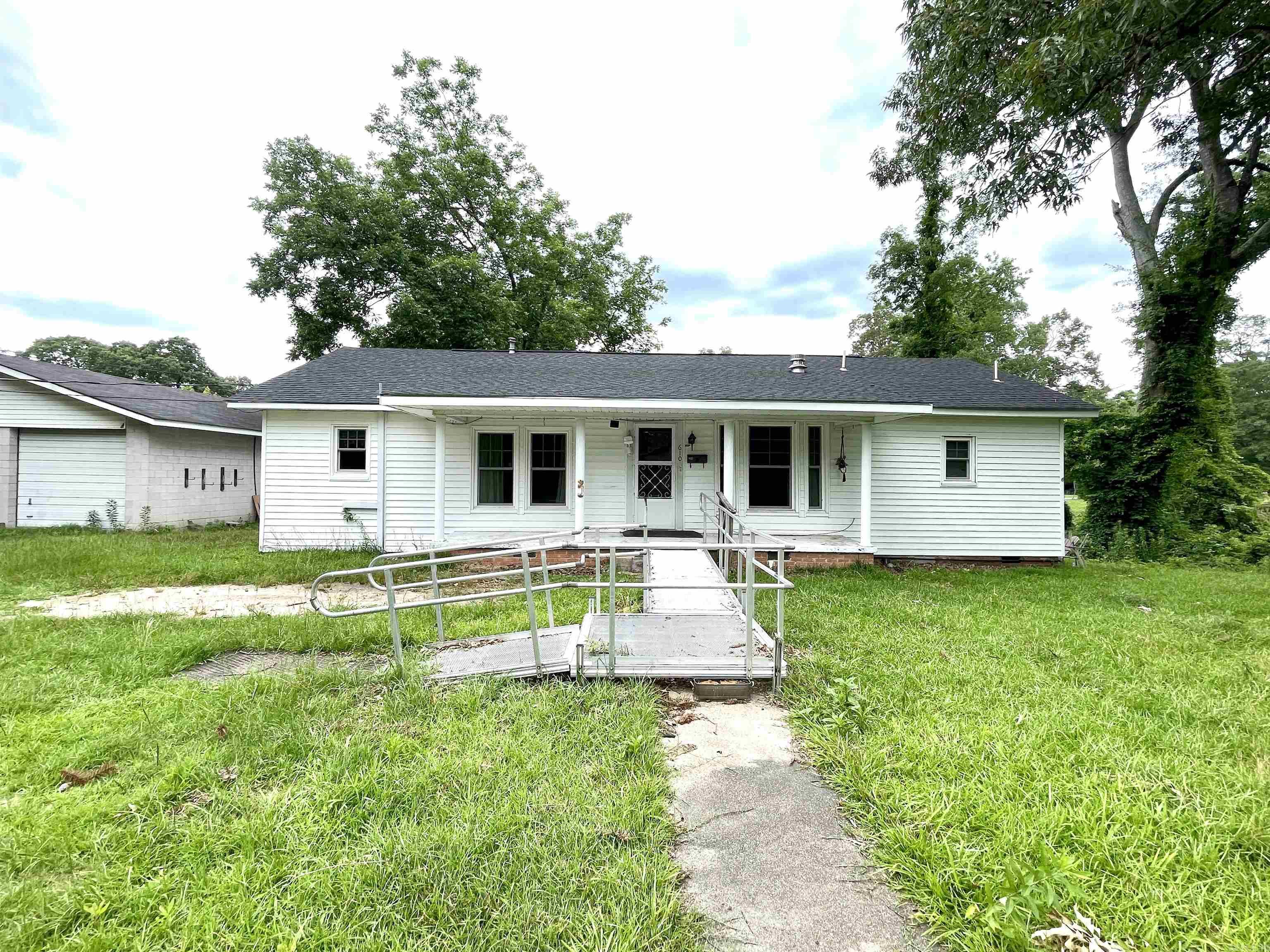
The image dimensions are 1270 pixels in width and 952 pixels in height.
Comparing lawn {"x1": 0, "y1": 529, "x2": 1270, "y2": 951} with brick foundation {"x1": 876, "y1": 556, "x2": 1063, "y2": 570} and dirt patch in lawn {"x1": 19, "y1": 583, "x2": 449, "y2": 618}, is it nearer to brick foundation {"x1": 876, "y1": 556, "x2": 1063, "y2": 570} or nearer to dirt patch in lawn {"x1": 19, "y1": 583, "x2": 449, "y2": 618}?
dirt patch in lawn {"x1": 19, "y1": 583, "x2": 449, "y2": 618}

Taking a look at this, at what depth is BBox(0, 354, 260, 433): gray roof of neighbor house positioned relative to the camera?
40.2ft

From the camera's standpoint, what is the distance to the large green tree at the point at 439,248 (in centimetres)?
1981

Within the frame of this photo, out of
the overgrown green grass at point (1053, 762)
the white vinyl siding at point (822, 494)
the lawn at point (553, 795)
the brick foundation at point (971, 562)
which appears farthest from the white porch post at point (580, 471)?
the brick foundation at point (971, 562)

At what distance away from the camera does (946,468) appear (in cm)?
1022

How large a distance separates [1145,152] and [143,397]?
1098 inches

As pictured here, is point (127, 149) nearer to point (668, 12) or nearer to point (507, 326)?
point (507, 326)

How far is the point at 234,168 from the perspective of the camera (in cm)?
1633

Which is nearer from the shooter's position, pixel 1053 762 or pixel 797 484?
pixel 1053 762

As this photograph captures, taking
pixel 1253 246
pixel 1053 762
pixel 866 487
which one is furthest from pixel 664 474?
pixel 1253 246

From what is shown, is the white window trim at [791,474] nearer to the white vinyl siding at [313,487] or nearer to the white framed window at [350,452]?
the white vinyl siding at [313,487]

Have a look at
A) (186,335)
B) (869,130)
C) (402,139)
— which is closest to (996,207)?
(869,130)

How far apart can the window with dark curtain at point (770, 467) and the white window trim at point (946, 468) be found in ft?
10.0

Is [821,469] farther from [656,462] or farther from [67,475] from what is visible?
[67,475]

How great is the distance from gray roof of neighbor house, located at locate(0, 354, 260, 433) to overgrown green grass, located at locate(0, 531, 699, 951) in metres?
11.4
